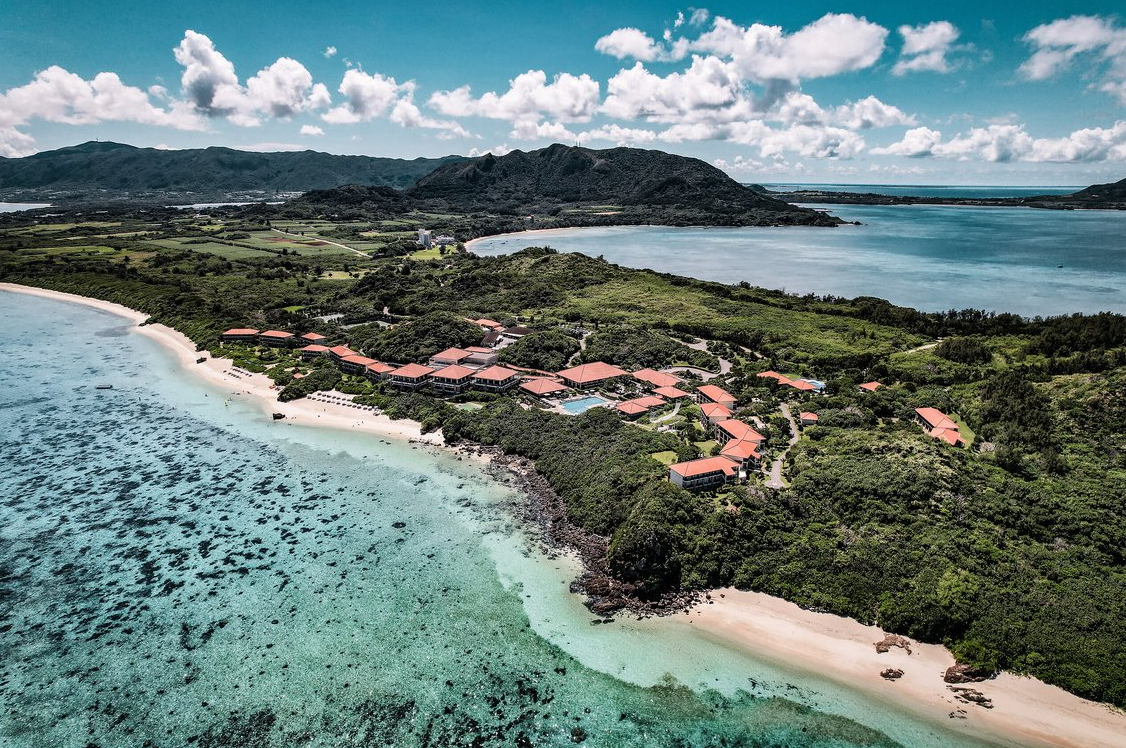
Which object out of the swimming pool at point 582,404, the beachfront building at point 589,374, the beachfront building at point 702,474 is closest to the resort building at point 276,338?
the beachfront building at point 589,374

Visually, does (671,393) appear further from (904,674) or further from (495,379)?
(904,674)

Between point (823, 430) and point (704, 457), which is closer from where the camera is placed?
point (704, 457)

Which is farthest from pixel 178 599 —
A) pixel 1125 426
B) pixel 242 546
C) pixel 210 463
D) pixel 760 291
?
pixel 760 291

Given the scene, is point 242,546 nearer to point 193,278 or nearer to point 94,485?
point 94,485

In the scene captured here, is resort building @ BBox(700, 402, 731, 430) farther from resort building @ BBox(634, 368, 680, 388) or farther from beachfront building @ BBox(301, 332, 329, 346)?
beachfront building @ BBox(301, 332, 329, 346)

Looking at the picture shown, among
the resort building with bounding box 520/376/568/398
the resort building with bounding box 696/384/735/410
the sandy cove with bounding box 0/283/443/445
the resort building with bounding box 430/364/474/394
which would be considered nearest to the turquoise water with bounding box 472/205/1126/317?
the resort building with bounding box 696/384/735/410
